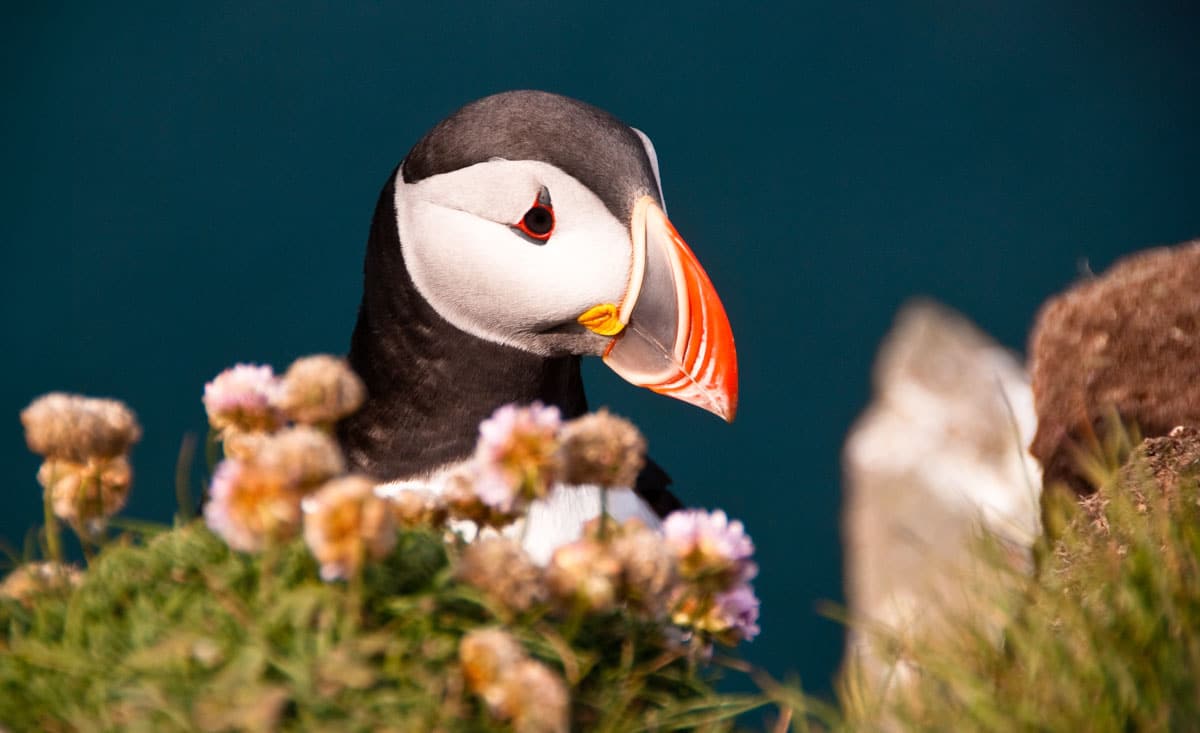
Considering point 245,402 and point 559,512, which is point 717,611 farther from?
point 559,512

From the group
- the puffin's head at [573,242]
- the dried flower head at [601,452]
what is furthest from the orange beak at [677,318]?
the dried flower head at [601,452]

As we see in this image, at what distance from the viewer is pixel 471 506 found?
983 mm

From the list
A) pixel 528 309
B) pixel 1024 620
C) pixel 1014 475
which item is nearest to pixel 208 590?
pixel 1024 620

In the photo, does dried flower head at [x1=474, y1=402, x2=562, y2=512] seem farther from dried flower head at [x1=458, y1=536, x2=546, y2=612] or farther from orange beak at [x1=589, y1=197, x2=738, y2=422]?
orange beak at [x1=589, y1=197, x2=738, y2=422]

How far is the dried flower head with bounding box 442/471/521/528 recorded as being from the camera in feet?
3.20

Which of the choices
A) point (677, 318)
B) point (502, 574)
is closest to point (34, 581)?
point (502, 574)

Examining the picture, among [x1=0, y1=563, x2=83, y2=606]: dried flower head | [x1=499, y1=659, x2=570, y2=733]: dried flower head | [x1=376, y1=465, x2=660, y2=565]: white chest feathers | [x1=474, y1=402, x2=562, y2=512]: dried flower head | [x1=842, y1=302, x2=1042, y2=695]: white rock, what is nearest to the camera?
[x1=499, y1=659, x2=570, y2=733]: dried flower head

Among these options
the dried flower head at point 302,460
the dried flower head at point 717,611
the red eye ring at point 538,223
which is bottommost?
the dried flower head at point 717,611

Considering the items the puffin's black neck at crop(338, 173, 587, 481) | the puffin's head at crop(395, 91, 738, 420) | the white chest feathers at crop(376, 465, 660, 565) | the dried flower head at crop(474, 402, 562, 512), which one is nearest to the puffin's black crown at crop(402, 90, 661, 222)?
the puffin's head at crop(395, 91, 738, 420)

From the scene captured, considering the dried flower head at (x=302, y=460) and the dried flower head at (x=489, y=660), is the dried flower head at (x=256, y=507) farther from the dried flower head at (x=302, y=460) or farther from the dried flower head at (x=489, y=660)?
the dried flower head at (x=489, y=660)

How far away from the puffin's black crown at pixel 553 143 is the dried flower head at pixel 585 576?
0.98 metres

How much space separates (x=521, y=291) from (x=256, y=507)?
1.04 meters

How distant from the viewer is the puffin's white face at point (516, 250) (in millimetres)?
1798

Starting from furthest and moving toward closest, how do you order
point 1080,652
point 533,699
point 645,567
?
point 1080,652 → point 645,567 → point 533,699
